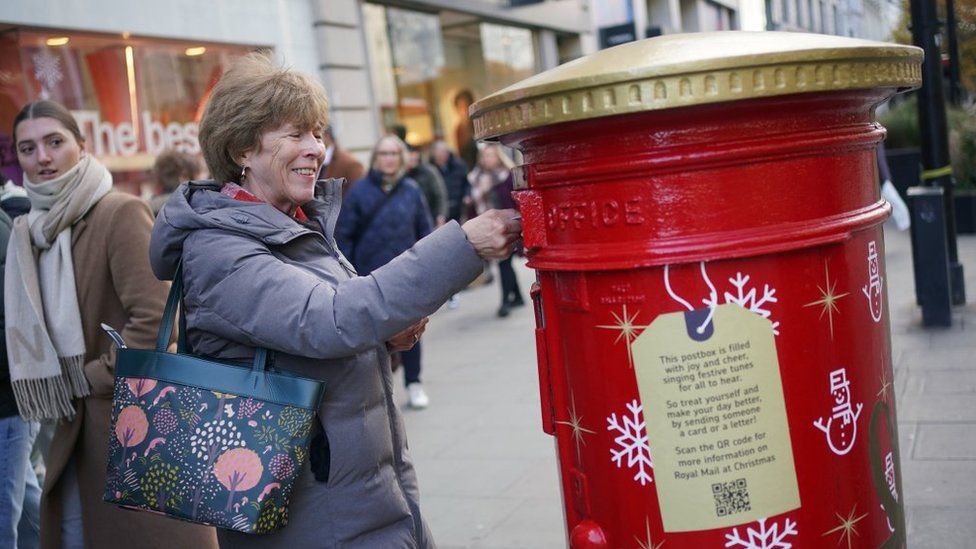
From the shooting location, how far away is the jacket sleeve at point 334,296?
1896 millimetres

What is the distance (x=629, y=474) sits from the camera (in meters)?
1.75

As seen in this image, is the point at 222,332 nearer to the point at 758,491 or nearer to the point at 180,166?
the point at 758,491

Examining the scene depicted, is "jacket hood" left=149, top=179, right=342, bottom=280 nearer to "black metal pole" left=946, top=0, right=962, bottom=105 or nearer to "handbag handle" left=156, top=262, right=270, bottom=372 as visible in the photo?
"handbag handle" left=156, top=262, right=270, bottom=372

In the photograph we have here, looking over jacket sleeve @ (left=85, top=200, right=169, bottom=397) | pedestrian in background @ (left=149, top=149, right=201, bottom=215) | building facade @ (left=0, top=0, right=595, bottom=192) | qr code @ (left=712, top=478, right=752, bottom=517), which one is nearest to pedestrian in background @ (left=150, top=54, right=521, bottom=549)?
qr code @ (left=712, top=478, right=752, bottom=517)

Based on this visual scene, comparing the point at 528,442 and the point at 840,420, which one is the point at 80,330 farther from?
the point at 528,442

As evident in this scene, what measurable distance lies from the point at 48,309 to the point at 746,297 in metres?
2.46

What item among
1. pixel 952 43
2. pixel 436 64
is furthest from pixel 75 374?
pixel 436 64

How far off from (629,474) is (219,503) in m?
0.85

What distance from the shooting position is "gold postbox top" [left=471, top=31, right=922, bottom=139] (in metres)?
1.52

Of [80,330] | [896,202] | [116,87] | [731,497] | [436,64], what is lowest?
[896,202]

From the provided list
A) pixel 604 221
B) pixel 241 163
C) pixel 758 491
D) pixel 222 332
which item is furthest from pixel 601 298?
pixel 241 163

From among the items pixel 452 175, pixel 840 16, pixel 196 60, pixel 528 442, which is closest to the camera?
pixel 528 442

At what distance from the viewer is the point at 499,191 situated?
10.6 metres

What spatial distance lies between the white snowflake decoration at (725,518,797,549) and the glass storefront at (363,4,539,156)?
1192cm
